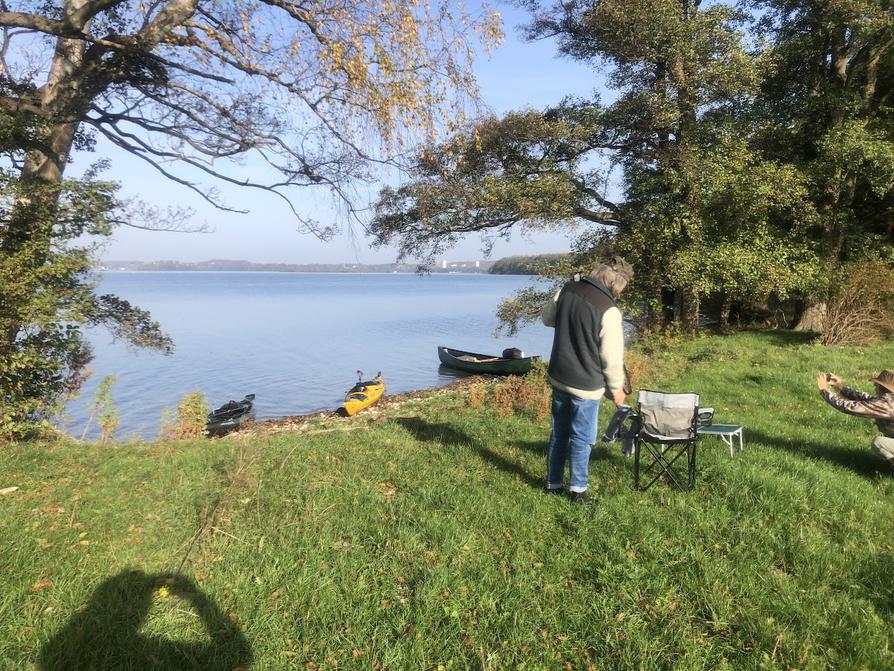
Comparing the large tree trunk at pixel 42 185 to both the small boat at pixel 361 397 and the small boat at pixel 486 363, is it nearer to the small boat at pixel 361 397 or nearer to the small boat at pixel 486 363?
the small boat at pixel 361 397

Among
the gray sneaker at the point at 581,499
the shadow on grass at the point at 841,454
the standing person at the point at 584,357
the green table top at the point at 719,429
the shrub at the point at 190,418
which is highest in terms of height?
the standing person at the point at 584,357

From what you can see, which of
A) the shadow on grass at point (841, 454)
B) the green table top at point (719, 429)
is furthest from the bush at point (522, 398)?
the shadow on grass at point (841, 454)

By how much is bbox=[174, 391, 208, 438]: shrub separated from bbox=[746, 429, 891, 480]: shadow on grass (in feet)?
31.1

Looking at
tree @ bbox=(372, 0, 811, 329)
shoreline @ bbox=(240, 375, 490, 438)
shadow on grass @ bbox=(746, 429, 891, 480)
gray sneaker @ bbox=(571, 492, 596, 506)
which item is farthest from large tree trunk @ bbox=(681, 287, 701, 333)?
gray sneaker @ bbox=(571, 492, 596, 506)

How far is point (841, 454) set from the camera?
582 cm

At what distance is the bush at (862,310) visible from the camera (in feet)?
43.4

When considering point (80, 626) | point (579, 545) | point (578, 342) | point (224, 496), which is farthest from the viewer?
point (224, 496)

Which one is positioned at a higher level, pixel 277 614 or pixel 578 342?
pixel 578 342

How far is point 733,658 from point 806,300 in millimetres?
16678

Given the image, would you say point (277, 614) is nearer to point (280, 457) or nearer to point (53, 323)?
point (280, 457)

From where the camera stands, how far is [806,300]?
16.2m

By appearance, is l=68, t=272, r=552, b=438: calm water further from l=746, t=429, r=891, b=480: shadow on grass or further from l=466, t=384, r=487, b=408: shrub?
l=746, t=429, r=891, b=480: shadow on grass

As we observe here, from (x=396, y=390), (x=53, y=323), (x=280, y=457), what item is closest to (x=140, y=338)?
(x=53, y=323)

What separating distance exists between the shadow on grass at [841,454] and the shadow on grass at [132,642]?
5.87 metres
